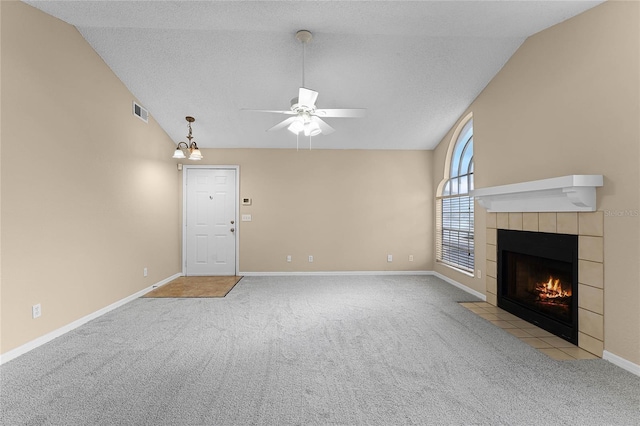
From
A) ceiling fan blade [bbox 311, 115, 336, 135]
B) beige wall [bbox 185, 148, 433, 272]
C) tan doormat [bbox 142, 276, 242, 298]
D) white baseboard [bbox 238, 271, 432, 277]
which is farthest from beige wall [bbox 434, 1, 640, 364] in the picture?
tan doormat [bbox 142, 276, 242, 298]

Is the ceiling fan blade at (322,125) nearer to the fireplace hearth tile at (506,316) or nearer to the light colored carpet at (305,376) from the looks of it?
the light colored carpet at (305,376)

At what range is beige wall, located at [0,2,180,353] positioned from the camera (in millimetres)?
2486

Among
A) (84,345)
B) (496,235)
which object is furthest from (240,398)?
(496,235)

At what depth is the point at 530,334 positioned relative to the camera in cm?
291

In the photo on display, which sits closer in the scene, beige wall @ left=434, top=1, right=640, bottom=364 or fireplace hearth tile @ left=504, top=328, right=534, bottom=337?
beige wall @ left=434, top=1, right=640, bottom=364

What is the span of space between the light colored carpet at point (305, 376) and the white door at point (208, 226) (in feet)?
7.32

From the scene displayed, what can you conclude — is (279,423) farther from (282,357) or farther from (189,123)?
(189,123)

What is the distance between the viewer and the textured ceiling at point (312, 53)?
2.63 metres

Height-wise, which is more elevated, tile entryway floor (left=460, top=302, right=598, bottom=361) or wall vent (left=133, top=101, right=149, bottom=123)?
wall vent (left=133, top=101, right=149, bottom=123)

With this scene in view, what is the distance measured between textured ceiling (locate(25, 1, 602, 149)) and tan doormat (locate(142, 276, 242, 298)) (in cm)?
263

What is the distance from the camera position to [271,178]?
5.73 meters

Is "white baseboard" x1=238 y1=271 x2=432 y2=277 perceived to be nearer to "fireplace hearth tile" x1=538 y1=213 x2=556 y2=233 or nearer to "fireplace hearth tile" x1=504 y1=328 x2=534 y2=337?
"fireplace hearth tile" x1=504 y1=328 x2=534 y2=337

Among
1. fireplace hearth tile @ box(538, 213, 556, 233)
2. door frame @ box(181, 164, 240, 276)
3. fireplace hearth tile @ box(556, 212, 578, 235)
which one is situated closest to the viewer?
fireplace hearth tile @ box(556, 212, 578, 235)

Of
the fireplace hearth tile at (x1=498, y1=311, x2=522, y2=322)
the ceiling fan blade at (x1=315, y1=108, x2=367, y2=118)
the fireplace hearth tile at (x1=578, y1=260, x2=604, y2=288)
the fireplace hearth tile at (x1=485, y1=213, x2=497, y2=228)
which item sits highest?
the ceiling fan blade at (x1=315, y1=108, x2=367, y2=118)
